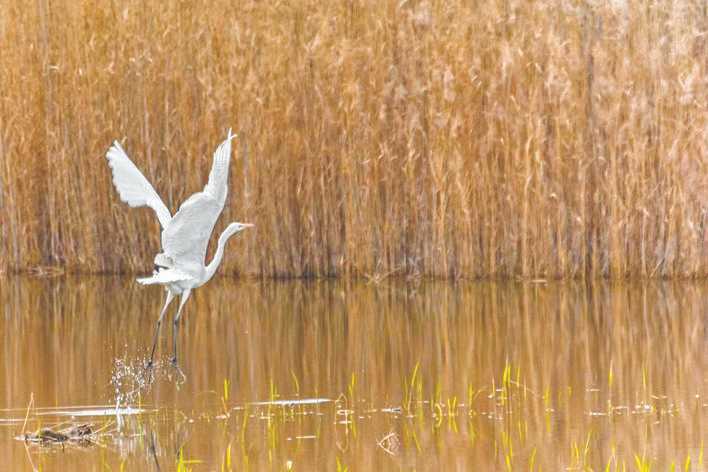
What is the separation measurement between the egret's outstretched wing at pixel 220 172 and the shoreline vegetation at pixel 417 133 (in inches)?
195

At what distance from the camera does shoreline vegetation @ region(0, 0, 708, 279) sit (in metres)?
12.4

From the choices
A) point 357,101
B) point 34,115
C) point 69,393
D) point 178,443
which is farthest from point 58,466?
point 34,115

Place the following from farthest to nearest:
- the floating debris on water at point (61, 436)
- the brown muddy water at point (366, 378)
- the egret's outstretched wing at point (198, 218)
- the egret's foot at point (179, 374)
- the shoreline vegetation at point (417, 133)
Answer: the shoreline vegetation at point (417, 133) → the egret's foot at point (179, 374) → the egret's outstretched wing at point (198, 218) → the floating debris on water at point (61, 436) → the brown muddy water at point (366, 378)

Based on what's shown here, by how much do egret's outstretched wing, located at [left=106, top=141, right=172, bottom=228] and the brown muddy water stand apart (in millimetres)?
876

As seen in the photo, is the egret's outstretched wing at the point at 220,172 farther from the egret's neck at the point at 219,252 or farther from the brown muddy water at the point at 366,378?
the brown muddy water at the point at 366,378

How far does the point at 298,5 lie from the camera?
13.1m

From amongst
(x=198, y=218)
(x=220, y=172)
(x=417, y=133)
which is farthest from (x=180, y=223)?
(x=417, y=133)

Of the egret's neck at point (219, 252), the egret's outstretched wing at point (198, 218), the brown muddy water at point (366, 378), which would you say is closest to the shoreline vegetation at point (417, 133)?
the brown muddy water at point (366, 378)

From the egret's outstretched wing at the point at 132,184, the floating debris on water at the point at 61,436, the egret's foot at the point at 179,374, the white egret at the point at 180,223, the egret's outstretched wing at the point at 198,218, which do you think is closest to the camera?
the floating debris on water at the point at 61,436

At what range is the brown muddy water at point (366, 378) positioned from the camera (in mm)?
6355

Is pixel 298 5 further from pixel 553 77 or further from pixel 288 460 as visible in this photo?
pixel 288 460

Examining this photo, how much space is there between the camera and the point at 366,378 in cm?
829

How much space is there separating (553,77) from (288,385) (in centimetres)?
509

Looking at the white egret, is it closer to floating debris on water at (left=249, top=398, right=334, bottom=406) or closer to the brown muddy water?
the brown muddy water
